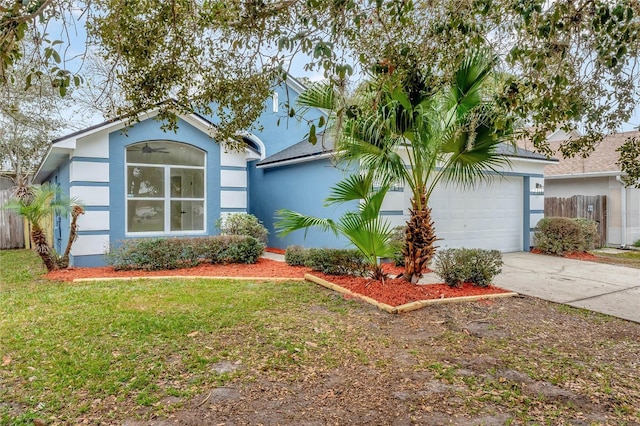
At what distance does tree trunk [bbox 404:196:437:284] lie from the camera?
6262mm

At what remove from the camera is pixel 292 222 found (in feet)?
21.5

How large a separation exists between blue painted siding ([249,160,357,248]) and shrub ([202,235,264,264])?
2.77 ft

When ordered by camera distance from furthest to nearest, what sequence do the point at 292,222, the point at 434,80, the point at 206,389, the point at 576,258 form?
the point at 576,258
the point at 292,222
the point at 434,80
the point at 206,389

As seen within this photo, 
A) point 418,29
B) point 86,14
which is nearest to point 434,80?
point 418,29

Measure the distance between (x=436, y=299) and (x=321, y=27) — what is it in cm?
417

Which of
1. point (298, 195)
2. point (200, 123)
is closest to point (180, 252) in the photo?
point (200, 123)

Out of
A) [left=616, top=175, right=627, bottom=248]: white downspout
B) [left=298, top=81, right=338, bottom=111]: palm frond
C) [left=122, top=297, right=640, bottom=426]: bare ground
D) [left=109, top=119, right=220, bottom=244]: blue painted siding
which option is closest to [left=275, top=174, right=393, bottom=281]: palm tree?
[left=298, top=81, right=338, bottom=111]: palm frond

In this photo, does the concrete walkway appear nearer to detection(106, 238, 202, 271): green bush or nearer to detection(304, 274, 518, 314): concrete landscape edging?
detection(304, 274, 518, 314): concrete landscape edging

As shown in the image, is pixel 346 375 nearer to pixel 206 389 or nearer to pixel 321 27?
pixel 206 389

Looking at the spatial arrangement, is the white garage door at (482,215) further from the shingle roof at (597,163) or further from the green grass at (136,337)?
the green grass at (136,337)

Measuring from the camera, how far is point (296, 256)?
9.30 m

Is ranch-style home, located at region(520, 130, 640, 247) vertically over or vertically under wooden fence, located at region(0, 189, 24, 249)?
over

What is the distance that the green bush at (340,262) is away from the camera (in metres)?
7.40

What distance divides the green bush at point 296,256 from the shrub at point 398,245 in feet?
6.73
